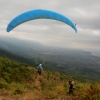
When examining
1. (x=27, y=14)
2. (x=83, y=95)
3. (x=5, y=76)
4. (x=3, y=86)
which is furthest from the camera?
(x=5, y=76)

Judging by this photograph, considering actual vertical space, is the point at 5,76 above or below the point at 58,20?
below

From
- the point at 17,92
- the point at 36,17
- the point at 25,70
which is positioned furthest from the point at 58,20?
the point at 25,70

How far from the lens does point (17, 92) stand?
48.8 feet

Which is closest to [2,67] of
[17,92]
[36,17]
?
[17,92]

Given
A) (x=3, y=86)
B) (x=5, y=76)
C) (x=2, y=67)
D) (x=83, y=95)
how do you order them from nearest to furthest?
1. (x=83, y=95)
2. (x=3, y=86)
3. (x=5, y=76)
4. (x=2, y=67)

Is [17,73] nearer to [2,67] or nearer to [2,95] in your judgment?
[2,67]

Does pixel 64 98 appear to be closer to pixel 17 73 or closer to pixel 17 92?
pixel 17 92

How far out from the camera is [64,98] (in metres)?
13.4

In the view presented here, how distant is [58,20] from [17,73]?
2438cm

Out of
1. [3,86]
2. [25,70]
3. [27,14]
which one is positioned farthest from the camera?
[25,70]

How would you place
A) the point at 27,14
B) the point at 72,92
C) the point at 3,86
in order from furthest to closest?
the point at 3,86
the point at 72,92
the point at 27,14

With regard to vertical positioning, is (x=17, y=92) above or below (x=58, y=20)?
below

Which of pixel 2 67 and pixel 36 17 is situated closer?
pixel 36 17

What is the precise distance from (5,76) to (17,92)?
1716cm
